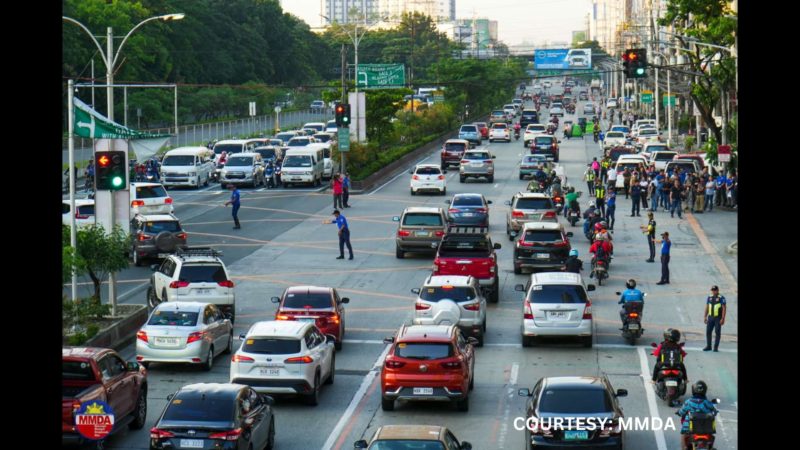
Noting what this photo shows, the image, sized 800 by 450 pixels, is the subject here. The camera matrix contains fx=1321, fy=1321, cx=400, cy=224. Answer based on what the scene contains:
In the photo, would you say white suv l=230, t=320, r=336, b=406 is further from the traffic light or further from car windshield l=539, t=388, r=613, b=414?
car windshield l=539, t=388, r=613, b=414

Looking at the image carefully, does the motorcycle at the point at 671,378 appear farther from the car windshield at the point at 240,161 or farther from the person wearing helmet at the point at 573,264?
the car windshield at the point at 240,161

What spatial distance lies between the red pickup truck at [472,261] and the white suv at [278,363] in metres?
11.4

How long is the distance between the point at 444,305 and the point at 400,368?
637 cm

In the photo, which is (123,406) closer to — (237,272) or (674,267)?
(237,272)

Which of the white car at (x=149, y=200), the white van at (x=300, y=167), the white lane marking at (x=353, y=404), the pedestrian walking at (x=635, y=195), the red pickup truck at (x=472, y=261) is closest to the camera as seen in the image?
the white lane marking at (x=353, y=404)

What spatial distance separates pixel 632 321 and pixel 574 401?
1050cm

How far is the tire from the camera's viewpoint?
66.7 feet

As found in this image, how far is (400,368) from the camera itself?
21516 millimetres

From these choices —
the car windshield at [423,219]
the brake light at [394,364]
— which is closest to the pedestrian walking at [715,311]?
the brake light at [394,364]

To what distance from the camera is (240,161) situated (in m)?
65.9

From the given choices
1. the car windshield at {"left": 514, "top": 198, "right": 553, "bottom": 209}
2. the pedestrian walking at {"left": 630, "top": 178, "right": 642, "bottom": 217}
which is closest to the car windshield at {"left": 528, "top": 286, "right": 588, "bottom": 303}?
the car windshield at {"left": 514, "top": 198, "right": 553, "bottom": 209}

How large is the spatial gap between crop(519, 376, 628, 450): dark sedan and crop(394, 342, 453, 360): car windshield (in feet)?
12.2

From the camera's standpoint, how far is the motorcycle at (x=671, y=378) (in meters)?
22.0
